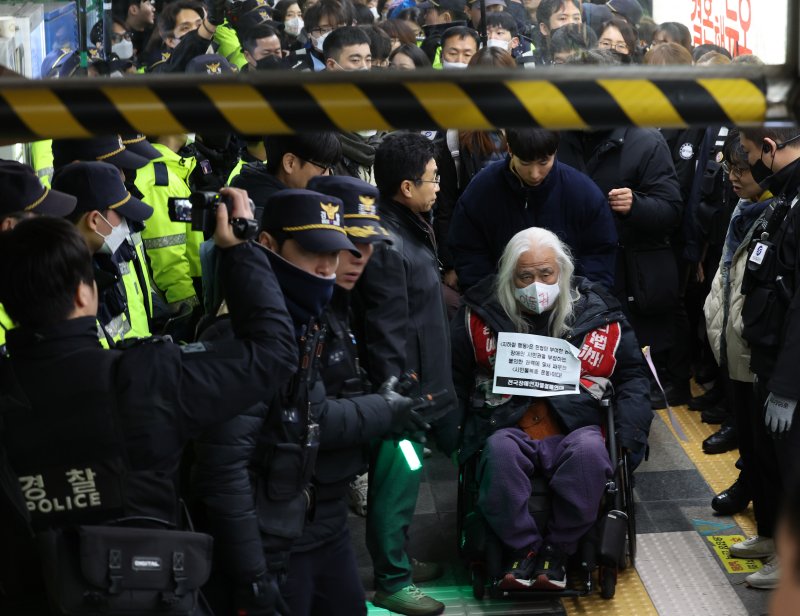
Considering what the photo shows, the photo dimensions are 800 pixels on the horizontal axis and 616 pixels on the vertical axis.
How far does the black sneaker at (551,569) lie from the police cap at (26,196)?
2574mm

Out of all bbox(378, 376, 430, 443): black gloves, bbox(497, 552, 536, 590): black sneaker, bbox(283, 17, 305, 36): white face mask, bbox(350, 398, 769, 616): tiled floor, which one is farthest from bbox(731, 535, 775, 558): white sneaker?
bbox(283, 17, 305, 36): white face mask

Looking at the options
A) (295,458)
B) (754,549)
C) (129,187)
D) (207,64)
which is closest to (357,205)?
(295,458)

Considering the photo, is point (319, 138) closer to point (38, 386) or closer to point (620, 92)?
point (38, 386)

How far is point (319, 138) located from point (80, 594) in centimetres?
253

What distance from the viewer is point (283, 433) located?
3.38 metres

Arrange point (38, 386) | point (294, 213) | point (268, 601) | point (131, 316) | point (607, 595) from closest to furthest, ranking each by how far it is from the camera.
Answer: point (38, 386) < point (268, 601) < point (294, 213) < point (131, 316) < point (607, 595)

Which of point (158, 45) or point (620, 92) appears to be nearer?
point (620, 92)

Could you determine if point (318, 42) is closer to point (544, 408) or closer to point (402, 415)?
point (544, 408)

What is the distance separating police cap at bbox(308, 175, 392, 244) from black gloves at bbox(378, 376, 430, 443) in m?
0.60

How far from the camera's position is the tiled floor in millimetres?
5383

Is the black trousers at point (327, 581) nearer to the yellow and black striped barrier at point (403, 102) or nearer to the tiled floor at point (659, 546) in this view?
the tiled floor at point (659, 546)

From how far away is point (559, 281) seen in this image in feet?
18.2

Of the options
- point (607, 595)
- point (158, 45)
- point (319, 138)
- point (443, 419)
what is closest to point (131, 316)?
point (319, 138)

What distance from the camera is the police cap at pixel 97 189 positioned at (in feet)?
14.3
